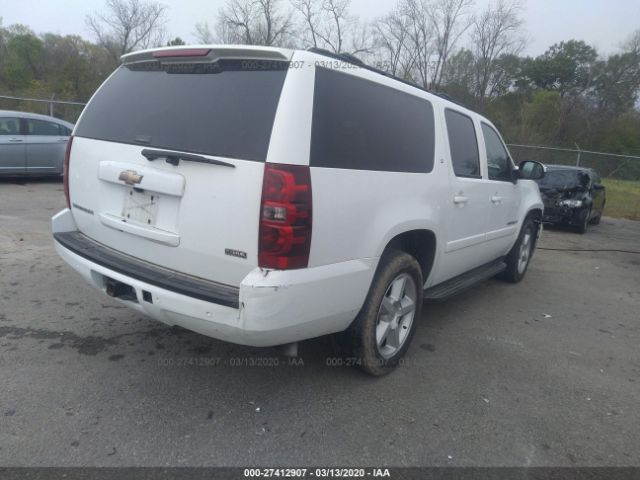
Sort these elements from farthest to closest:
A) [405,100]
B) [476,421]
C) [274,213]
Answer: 1. [405,100]
2. [476,421]
3. [274,213]

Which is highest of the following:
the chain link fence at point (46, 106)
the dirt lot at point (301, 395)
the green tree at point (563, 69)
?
the green tree at point (563, 69)

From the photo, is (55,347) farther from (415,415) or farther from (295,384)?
(415,415)

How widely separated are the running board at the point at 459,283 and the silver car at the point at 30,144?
982 centimetres

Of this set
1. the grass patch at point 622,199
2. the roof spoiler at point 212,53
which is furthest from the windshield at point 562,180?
the roof spoiler at point 212,53

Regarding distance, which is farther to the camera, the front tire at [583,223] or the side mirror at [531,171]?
the front tire at [583,223]

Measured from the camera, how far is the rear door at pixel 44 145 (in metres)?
10.3

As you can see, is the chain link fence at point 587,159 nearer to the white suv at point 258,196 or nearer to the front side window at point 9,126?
the front side window at point 9,126

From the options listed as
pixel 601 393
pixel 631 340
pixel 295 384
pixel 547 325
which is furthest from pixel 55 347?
pixel 631 340

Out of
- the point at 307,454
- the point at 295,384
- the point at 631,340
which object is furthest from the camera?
the point at 631,340

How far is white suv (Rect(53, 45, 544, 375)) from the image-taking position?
231 centimetres

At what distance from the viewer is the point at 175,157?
2475 mm

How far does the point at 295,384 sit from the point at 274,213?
1361 mm

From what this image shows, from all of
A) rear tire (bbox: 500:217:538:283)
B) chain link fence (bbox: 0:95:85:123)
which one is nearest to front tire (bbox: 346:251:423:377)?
A: rear tire (bbox: 500:217:538:283)

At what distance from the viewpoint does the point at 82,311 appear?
157 inches
